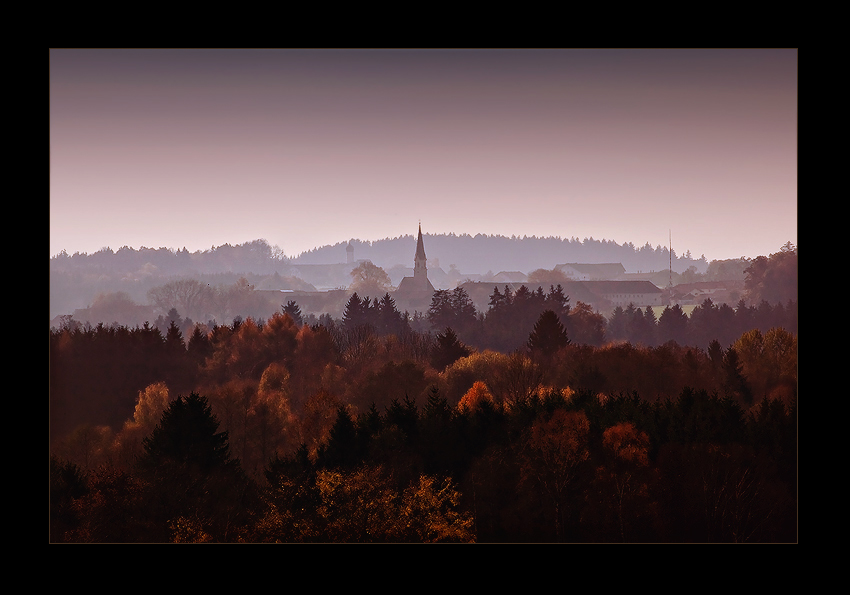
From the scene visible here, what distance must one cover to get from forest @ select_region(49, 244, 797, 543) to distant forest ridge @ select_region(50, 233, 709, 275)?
1829 millimetres

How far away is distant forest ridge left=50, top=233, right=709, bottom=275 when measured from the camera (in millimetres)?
16984

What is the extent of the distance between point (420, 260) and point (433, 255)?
64 centimetres

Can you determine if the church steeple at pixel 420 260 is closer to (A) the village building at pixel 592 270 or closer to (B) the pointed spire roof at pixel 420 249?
(B) the pointed spire roof at pixel 420 249

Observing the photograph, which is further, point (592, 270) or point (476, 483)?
point (592, 270)

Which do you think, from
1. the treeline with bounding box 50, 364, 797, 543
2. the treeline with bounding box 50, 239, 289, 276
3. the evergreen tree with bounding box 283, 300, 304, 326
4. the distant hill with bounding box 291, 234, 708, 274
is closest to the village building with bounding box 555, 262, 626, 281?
the distant hill with bounding box 291, 234, 708, 274

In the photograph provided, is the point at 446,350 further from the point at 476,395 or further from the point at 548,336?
the point at 476,395

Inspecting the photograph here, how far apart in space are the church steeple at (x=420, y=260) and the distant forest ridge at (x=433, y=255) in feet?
0.50

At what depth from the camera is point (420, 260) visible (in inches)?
711

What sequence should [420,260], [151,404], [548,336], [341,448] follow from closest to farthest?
[341,448] < [420,260] < [151,404] < [548,336]

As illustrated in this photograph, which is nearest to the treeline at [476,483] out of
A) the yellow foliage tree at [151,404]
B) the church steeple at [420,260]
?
the yellow foliage tree at [151,404]

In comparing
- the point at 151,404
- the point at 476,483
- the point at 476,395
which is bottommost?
the point at 476,483

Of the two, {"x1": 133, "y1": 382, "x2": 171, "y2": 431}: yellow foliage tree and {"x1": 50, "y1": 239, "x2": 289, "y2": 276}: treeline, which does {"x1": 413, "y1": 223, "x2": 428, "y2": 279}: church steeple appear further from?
{"x1": 133, "y1": 382, "x2": 171, "y2": 431}: yellow foliage tree

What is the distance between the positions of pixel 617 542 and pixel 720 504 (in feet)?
8.56

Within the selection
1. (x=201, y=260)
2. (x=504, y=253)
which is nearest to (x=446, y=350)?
(x=504, y=253)
